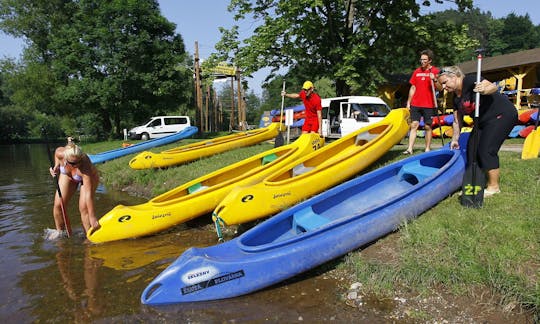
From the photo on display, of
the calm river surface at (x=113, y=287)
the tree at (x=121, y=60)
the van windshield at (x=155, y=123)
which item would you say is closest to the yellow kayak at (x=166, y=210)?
the calm river surface at (x=113, y=287)

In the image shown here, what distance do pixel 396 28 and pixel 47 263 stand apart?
16359 mm

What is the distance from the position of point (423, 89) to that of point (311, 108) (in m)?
2.46

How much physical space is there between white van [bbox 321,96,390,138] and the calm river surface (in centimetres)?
933

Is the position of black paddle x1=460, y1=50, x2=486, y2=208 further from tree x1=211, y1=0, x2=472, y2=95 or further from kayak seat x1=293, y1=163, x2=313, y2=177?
tree x1=211, y1=0, x2=472, y2=95

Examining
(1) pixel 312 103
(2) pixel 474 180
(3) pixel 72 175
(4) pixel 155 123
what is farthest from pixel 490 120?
(4) pixel 155 123

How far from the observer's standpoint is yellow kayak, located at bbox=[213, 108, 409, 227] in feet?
17.6

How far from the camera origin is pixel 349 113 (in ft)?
47.8

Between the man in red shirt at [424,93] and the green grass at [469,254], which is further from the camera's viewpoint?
the man in red shirt at [424,93]

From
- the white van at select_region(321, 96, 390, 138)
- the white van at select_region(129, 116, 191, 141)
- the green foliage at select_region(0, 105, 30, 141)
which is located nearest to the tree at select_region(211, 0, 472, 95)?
the white van at select_region(321, 96, 390, 138)

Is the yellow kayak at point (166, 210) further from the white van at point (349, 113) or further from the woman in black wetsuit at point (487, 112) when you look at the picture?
the white van at point (349, 113)

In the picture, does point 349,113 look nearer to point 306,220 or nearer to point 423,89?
point 423,89

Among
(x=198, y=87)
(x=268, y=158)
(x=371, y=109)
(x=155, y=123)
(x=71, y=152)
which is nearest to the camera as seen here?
(x=71, y=152)

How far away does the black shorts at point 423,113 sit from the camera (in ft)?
23.0

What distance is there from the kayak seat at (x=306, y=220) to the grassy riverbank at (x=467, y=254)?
0.57 meters
